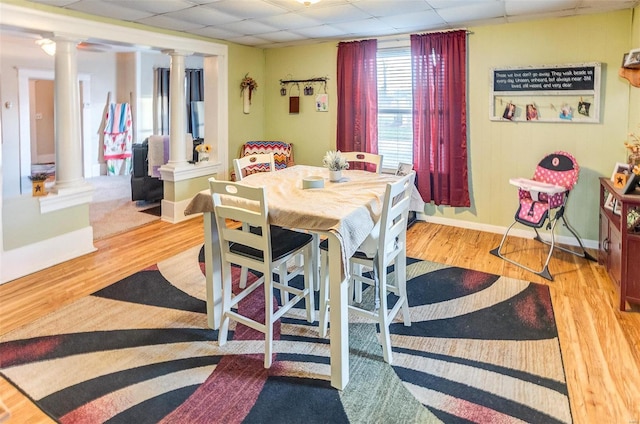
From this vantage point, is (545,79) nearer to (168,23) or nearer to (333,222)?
Answer: (333,222)

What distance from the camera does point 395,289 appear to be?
8.74 ft

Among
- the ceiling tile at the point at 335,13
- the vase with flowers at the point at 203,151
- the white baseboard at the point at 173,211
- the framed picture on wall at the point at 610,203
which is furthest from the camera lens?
the vase with flowers at the point at 203,151

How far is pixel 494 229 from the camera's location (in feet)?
15.5

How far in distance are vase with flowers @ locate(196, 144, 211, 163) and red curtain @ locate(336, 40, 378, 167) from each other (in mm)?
1747

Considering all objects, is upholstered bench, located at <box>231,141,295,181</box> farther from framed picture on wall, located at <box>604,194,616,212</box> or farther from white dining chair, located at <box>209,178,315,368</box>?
framed picture on wall, located at <box>604,194,616,212</box>

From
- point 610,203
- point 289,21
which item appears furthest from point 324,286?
point 289,21

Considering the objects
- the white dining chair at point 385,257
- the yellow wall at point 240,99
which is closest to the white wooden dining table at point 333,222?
the white dining chair at point 385,257

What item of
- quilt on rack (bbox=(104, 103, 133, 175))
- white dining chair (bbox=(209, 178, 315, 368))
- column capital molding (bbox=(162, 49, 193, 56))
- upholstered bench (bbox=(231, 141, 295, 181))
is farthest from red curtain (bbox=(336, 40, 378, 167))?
quilt on rack (bbox=(104, 103, 133, 175))

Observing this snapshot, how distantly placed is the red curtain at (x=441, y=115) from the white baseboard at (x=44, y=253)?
3.62 metres

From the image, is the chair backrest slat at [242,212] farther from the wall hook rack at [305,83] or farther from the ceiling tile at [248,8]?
the wall hook rack at [305,83]

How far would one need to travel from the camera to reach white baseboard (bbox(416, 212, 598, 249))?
4.23m

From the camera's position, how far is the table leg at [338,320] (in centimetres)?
202

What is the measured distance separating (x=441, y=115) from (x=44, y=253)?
416 cm

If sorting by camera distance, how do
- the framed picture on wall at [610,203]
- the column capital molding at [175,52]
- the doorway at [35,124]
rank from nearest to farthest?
the framed picture on wall at [610,203] → the column capital molding at [175,52] → the doorway at [35,124]
